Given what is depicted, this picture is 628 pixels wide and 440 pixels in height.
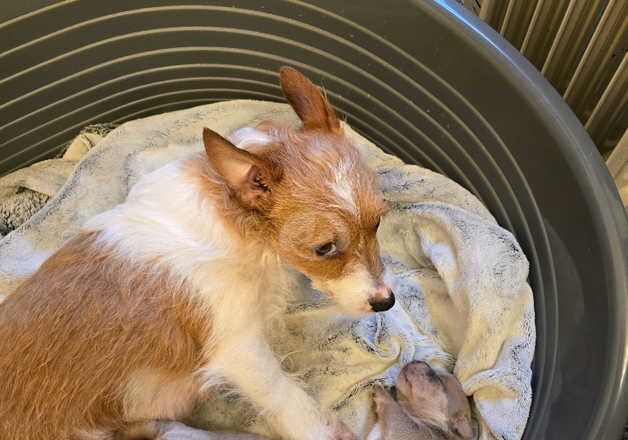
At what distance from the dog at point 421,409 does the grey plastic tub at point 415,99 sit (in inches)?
8.2

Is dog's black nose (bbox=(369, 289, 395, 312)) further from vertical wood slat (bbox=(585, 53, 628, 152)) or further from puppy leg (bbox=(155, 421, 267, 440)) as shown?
vertical wood slat (bbox=(585, 53, 628, 152))

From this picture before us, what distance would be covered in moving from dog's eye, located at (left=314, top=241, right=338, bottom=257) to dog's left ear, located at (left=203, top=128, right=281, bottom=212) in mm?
150

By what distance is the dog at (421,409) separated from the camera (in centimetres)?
173

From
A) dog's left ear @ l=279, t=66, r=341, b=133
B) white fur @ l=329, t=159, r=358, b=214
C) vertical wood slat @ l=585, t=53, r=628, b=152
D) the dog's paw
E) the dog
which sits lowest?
the dog's paw

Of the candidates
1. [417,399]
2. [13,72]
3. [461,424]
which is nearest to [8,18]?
[13,72]

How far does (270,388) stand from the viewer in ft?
5.59

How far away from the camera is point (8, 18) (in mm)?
2004

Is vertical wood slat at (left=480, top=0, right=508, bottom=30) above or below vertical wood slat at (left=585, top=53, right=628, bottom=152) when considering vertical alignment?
above

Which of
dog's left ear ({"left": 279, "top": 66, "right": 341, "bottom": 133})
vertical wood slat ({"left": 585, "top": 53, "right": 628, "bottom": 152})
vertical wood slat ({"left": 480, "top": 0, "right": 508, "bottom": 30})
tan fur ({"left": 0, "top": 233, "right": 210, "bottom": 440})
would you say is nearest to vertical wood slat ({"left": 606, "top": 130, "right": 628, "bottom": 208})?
vertical wood slat ({"left": 585, "top": 53, "right": 628, "bottom": 152})

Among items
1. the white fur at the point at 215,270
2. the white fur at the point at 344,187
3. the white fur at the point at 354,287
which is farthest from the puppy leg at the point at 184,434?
the white fur at the point at 344,187

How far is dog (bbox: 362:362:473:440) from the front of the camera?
1732mm

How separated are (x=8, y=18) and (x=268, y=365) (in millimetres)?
1387

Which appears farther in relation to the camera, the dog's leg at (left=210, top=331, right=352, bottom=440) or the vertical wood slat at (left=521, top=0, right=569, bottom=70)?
the vertical wood slat at (left=521, top=0, right=569, bottom=70)

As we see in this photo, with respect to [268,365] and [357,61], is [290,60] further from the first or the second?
[268,365]
